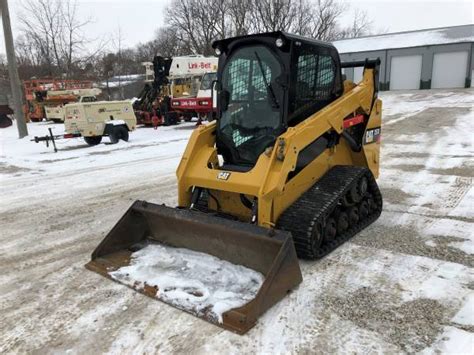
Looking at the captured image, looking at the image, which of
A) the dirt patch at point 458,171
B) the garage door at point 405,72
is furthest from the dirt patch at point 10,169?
the garage door at point 405,72

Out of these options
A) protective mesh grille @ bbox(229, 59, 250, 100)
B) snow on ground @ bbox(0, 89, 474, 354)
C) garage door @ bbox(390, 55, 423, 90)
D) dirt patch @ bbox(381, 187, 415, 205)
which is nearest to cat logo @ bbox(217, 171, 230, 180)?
protective mesh grille @ bbox(229, 59, 250, 100)

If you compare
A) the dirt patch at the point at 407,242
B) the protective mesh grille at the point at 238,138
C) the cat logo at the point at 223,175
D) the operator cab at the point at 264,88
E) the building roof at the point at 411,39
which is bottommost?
the dirt patch at the point at 407,242

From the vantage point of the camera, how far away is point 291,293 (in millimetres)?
3422

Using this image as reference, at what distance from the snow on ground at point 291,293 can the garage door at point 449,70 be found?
25079mm

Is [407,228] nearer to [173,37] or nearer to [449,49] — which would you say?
[449,49]

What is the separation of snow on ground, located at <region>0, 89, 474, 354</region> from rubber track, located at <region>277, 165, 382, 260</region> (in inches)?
5.0

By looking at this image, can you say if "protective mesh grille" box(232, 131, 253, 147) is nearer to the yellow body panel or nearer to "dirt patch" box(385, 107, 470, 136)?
the yellow body panel

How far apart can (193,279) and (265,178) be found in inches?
42.6

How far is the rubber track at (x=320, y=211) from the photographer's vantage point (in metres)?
3.82

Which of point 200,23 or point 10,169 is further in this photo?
point 200,23

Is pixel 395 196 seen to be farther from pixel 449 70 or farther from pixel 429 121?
pixel 449 70

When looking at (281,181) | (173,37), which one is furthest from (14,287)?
(173,37)

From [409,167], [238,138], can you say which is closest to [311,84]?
[238,138]

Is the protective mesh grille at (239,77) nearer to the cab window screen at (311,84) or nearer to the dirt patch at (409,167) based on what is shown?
the cab window screen at (311,84)
